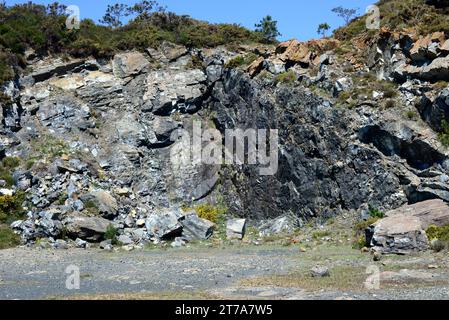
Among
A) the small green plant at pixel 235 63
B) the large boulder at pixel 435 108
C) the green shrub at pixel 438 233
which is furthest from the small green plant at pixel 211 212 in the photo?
the green shrub at pixel 438 233

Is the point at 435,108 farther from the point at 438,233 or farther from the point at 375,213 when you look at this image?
the point at 438,233

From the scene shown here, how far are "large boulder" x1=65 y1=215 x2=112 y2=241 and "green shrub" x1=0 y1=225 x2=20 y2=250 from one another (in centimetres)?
255

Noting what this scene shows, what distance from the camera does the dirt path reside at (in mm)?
15383

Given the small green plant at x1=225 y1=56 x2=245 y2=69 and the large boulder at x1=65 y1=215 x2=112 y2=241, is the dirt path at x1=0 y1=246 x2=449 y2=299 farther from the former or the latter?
the small green plant at x1=225 y1=56 x2=245 y2=69

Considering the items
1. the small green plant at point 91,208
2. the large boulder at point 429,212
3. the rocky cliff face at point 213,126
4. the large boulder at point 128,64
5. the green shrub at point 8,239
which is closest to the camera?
the large boulder at point 429,212

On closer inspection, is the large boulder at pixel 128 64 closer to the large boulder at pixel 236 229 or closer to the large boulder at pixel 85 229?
the large boulder at pixel 85 229

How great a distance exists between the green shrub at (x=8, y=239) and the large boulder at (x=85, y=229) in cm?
255

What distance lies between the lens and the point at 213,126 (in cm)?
3822

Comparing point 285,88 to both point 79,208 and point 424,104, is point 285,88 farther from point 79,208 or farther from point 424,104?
point 79,208

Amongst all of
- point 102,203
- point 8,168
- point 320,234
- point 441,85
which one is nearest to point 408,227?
point 320,234

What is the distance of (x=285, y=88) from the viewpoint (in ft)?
113

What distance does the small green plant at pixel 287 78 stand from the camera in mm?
34781
